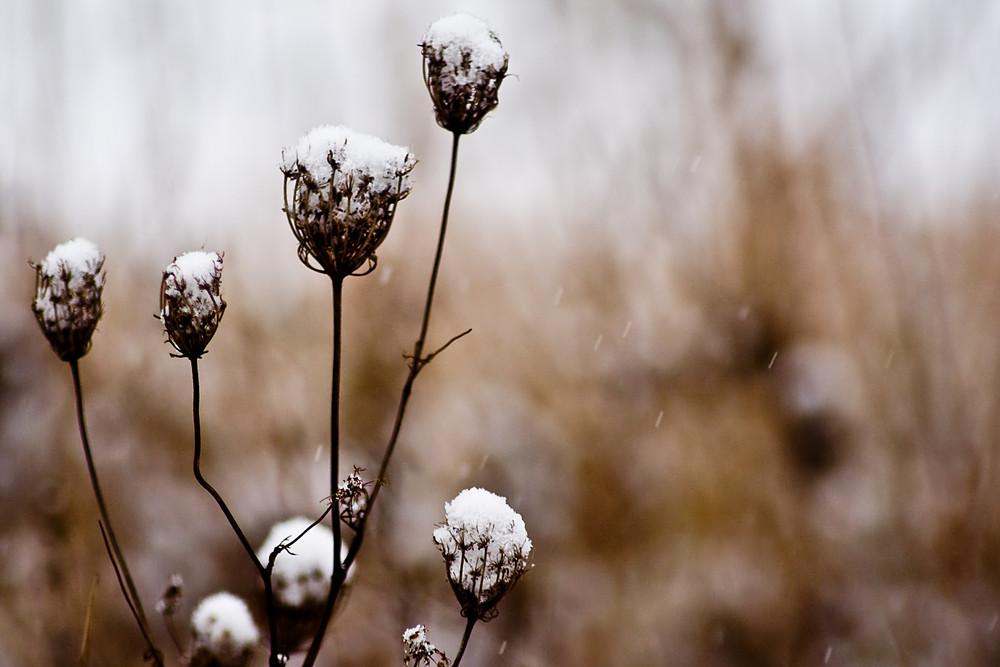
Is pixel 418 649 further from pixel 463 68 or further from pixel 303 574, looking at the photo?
pixel 463 68

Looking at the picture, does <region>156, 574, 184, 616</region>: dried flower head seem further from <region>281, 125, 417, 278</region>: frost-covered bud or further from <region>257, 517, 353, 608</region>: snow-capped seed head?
<region>281, 125, 417, 278</region>: frost-covered bud

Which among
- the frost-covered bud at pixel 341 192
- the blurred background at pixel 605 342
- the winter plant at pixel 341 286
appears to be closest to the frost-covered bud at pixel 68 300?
the winter plant at pixel 341 286

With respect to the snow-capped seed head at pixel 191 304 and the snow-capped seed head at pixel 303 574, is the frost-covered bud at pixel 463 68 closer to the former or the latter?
the snow-capped seed head at pixel 191 304

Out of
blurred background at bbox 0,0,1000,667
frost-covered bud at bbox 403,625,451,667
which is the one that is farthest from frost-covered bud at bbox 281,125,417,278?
blurred background at bbox 0,0,1000,667

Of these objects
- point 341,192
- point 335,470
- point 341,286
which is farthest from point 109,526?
point 341,192

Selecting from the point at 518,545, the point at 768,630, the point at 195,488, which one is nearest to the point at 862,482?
the point at 768,630
